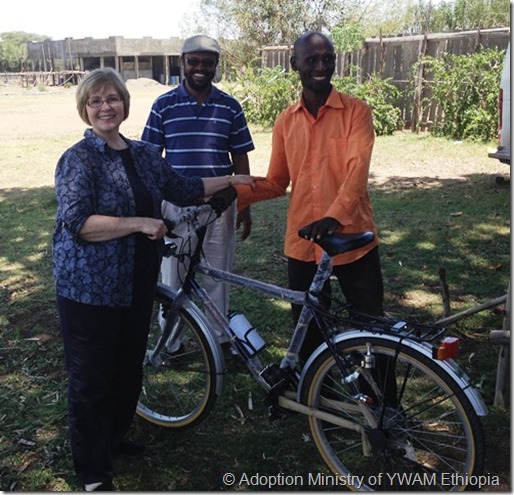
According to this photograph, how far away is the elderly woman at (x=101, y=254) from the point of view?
2.77 m

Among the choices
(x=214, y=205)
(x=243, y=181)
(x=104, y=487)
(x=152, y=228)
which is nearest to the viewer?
(x=152, y=228)

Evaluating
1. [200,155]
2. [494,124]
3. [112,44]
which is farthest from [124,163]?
[112,44]

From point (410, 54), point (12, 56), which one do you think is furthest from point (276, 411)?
point (12, 56)

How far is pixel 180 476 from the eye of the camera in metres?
3.30

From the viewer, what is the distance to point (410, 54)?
14430 millimetres

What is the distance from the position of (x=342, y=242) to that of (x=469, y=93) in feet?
34.8

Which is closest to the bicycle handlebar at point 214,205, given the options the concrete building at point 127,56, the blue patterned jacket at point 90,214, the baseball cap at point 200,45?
the blue patterned jacket at point 90,214

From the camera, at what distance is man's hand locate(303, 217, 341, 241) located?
2.93 metres

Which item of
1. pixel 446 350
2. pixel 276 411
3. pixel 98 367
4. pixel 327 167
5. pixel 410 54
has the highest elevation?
pixel 410 54

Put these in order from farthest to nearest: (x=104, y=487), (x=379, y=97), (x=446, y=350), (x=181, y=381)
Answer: (x=379, y=97), (x=181, y=381), (x=104, y=487), (x=446, y=350)

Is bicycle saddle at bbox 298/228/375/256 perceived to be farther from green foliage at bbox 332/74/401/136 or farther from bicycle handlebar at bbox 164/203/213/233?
green foliage at bbox 332/74/401/136

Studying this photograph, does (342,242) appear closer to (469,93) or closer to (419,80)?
(469,93)

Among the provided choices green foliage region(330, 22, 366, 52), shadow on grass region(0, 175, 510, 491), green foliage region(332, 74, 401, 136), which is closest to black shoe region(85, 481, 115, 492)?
shadow on grass region(0, 175, 510, 491)

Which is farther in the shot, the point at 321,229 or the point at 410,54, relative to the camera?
the point at 410,54
